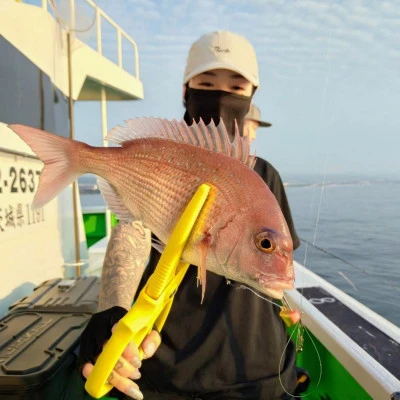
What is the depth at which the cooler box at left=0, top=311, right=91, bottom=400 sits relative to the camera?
150 cm

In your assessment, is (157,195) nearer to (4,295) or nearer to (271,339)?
(271,339)

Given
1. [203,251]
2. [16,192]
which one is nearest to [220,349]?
[203,251]

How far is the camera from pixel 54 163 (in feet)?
3.41

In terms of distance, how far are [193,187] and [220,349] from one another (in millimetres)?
834

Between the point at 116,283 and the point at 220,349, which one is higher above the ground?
the point at 116,283

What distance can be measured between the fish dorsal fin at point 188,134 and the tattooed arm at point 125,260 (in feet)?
1.83

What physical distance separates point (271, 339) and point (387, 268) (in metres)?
6.53

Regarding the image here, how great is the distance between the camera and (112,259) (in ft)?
5.05

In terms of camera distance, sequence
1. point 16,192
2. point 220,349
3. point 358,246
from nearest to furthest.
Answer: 1. point 220,349
2. point 16,192
3. point 358,246

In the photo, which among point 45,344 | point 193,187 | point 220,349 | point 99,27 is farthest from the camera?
point 99,27

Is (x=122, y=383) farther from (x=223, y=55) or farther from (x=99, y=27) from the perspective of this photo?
(x=99, y=27)

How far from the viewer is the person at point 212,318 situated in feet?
4.58

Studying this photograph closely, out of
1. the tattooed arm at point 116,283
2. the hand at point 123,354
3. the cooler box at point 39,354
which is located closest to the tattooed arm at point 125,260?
the tattooed arm at point 116,283

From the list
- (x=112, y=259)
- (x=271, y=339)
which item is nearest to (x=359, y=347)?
(x=271, y=339)
